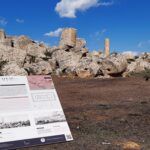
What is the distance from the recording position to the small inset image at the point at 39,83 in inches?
292

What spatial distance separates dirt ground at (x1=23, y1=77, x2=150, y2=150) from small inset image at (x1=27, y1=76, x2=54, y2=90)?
6.90ft

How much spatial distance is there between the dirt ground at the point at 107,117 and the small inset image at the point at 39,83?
2.10m

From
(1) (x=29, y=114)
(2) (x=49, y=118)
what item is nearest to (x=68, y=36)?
(2) (x=49, y=118)

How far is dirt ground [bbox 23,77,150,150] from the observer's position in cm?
938

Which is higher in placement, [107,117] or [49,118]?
[49,118]

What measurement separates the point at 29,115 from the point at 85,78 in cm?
2027

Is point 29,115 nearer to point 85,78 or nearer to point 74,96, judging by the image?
point 74,96

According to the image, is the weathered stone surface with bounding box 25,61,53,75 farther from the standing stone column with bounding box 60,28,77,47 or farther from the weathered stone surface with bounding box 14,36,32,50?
the standing stone column with bounding box 60,28,77,47

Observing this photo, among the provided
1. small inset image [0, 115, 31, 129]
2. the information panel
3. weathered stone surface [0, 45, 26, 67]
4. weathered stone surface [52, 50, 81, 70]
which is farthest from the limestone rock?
small inset image [0, 115, 31, 129]

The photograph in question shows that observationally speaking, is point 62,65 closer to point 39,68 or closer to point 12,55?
point 39,68

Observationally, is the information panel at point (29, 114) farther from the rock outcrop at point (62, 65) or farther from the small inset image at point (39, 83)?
the rock outcrop at point (62, 65)

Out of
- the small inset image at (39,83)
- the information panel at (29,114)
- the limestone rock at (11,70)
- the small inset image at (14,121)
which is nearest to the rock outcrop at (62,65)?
the limestone rock at (11,70)

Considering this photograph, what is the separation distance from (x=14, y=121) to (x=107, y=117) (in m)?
5.92

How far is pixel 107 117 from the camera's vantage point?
488 inches
